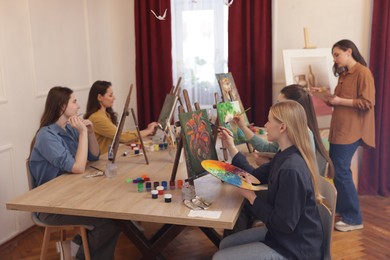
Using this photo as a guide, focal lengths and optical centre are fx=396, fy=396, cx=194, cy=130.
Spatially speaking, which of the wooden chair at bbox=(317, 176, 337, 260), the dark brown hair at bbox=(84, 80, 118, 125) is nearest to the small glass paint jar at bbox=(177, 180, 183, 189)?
the wooden chair at bbox=(317, 176, 337, 260)

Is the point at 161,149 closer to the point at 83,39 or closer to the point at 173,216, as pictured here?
the point at 173,216

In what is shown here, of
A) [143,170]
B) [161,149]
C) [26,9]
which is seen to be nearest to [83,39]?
[26,9]

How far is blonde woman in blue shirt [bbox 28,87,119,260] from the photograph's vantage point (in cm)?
226

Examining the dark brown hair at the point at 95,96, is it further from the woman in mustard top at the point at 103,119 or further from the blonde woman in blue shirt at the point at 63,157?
the blonde woman in blue shirt at the point at 63,157

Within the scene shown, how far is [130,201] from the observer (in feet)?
6.19

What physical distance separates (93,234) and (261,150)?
1192 mm

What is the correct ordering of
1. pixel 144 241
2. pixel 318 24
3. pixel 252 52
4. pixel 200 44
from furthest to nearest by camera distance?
pixel 200 44 → pixel 252 52 → pixel 318 24 → pixel 144 241

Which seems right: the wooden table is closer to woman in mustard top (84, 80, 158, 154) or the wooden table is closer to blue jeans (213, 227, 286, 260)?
blue jeans (213, 227, 286, 260)

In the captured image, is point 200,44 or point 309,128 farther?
point 200,44

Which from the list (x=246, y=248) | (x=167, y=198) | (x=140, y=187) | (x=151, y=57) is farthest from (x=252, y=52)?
(x=246, y=248)

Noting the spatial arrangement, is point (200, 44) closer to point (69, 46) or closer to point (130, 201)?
point (69, 46)

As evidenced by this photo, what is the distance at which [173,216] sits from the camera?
170cm

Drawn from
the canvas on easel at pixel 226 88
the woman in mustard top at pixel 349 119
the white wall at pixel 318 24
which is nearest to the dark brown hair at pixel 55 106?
the canvas on easel at pixel 226 88

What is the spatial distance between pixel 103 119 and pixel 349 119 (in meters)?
1.97
